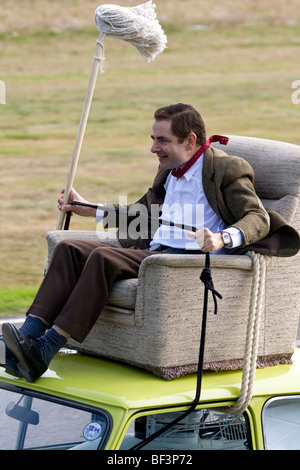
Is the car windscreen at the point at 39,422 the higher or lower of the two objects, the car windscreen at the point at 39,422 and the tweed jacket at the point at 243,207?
the lower

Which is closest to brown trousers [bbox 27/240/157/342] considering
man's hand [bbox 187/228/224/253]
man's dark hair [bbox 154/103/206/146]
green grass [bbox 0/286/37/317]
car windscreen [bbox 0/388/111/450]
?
car windscreen [bbox 0/388/111/450]

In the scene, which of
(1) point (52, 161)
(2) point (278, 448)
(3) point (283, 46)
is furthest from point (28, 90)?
(2) point (278, 448)

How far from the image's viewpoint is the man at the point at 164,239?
3615 mm

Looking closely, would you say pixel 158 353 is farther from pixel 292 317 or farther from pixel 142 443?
pixel 292 317

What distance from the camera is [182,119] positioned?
13.3ft

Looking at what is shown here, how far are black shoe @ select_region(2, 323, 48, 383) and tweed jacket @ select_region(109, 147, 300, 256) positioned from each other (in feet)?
2.80

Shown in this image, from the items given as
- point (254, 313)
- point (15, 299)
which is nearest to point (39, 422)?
point (254, 313)

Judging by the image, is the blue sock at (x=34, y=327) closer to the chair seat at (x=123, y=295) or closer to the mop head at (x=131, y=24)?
the chair seat at (x=123, y=295)

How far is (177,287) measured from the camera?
3646 millimetres

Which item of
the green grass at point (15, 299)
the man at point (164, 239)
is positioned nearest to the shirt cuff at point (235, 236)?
the man at point (164, 239)

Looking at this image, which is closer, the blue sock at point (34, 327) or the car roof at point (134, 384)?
the car roof at point (134, 384)

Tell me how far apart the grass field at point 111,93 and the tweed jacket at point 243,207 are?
582cm

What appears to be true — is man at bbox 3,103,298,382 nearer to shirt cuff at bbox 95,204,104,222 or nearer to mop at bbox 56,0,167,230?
shirt cuff at bbox 95,204,104,222

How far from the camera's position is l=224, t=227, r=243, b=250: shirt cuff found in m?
3.68
